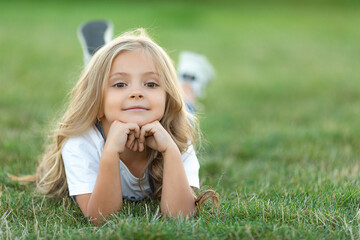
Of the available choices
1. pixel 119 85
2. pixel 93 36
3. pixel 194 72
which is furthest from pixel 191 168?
pixel 194 72

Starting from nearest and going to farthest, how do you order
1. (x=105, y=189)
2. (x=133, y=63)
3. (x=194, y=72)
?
(x=105, y=189) < (x=133, y=63) < (x=194, y=72)

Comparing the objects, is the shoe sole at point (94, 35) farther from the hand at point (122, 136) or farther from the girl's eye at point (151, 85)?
the hand at point (122, 136)

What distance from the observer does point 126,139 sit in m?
2.66

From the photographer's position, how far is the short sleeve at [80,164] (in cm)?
279

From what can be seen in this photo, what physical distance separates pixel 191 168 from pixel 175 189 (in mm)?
341

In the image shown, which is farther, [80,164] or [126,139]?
[80,164]

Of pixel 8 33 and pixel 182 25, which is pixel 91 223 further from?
pixel 182 25

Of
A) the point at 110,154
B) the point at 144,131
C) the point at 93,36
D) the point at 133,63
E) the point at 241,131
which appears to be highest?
the point at 93,36

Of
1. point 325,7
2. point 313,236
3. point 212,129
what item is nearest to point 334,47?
point 212,129

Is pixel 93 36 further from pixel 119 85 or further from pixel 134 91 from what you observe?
pixel 134 91

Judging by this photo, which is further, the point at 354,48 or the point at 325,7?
the point at 325,7

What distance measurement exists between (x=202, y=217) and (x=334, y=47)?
10345 millimetres

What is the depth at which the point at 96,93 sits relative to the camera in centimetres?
291

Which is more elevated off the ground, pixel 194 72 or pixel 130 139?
pixel 194 72
